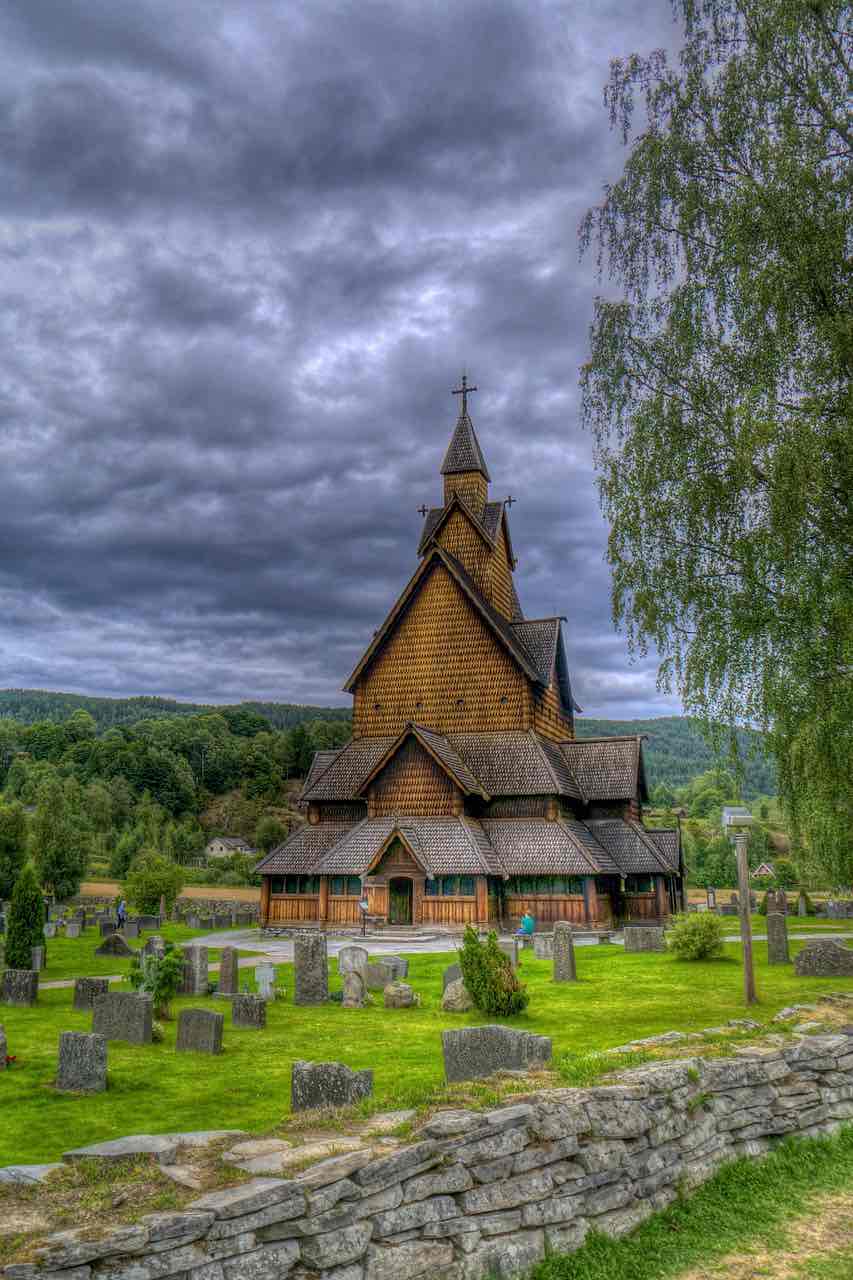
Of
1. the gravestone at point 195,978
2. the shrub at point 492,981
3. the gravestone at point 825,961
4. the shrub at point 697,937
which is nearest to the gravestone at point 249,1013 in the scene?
the shrub at point 492,981

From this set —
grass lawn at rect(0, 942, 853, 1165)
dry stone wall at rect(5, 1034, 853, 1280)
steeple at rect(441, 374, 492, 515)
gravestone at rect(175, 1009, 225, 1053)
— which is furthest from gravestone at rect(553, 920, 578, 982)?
steeple at rect(441, 374, 492, 515)

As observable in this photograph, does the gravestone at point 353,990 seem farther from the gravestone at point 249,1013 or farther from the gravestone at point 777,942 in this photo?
the gravestone at point 777,942

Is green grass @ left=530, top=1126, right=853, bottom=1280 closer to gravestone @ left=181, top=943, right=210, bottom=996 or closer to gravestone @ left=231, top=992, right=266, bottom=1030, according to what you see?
gravestone @ left=231, top=992, right=266, bottom=1030

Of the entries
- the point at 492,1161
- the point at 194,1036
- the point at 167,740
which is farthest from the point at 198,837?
the point at 492,1161

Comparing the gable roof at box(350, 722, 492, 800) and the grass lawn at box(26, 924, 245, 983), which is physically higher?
the gable roof at box(350, 722, 492, 800)

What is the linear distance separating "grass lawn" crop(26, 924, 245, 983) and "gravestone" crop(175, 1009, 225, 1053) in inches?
325

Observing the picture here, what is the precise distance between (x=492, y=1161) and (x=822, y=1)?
1610 centimetres

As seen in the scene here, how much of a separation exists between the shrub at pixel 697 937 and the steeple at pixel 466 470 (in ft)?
85.4

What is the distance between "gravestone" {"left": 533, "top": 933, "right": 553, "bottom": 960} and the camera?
24.1 meters

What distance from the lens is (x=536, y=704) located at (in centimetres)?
3988

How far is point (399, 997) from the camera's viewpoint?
53.0 feet

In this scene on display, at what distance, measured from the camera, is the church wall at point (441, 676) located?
129 feet

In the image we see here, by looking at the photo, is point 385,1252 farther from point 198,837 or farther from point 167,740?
point 167,740

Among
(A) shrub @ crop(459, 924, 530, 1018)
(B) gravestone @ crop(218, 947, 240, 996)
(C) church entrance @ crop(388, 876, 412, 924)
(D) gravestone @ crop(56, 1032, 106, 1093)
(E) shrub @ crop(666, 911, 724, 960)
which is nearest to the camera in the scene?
(D) gravestone @ crop(56, 1032, 106, 1093)
